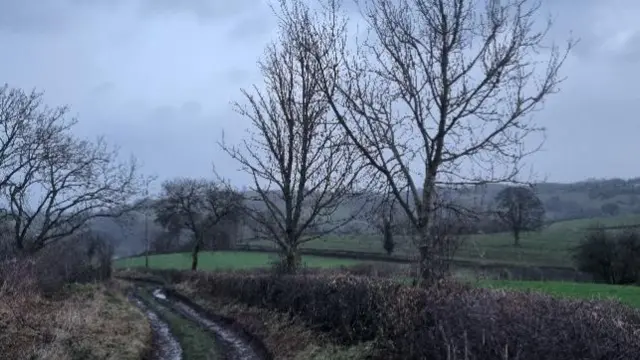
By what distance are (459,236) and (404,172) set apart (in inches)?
76.3

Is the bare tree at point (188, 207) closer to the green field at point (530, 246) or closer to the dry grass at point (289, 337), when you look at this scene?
the green field at point (530, 246)

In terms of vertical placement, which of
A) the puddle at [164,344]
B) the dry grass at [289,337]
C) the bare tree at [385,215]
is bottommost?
the puddle at [164,344]

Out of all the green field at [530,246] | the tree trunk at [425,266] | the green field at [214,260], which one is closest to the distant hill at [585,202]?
the green field at [214,260]

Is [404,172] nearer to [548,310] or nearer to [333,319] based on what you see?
[333,319]

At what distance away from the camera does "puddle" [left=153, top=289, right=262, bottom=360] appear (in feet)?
55.7

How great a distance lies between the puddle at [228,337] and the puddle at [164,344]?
1367 mm

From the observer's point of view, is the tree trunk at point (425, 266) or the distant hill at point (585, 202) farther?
the distant hill at point (585, 202)

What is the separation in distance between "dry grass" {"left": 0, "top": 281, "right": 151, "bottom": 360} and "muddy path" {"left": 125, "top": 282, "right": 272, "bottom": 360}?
0.88m

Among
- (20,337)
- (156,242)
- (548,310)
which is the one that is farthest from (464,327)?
(156,242)

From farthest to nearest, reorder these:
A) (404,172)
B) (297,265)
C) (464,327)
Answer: (297,265), (404,172), (464,327)

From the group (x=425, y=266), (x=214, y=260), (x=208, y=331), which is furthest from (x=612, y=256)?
(x=214, y=260)

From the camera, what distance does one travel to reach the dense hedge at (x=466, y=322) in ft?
20.9

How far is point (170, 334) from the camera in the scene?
22.9 metres

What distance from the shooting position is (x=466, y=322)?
795 cm
